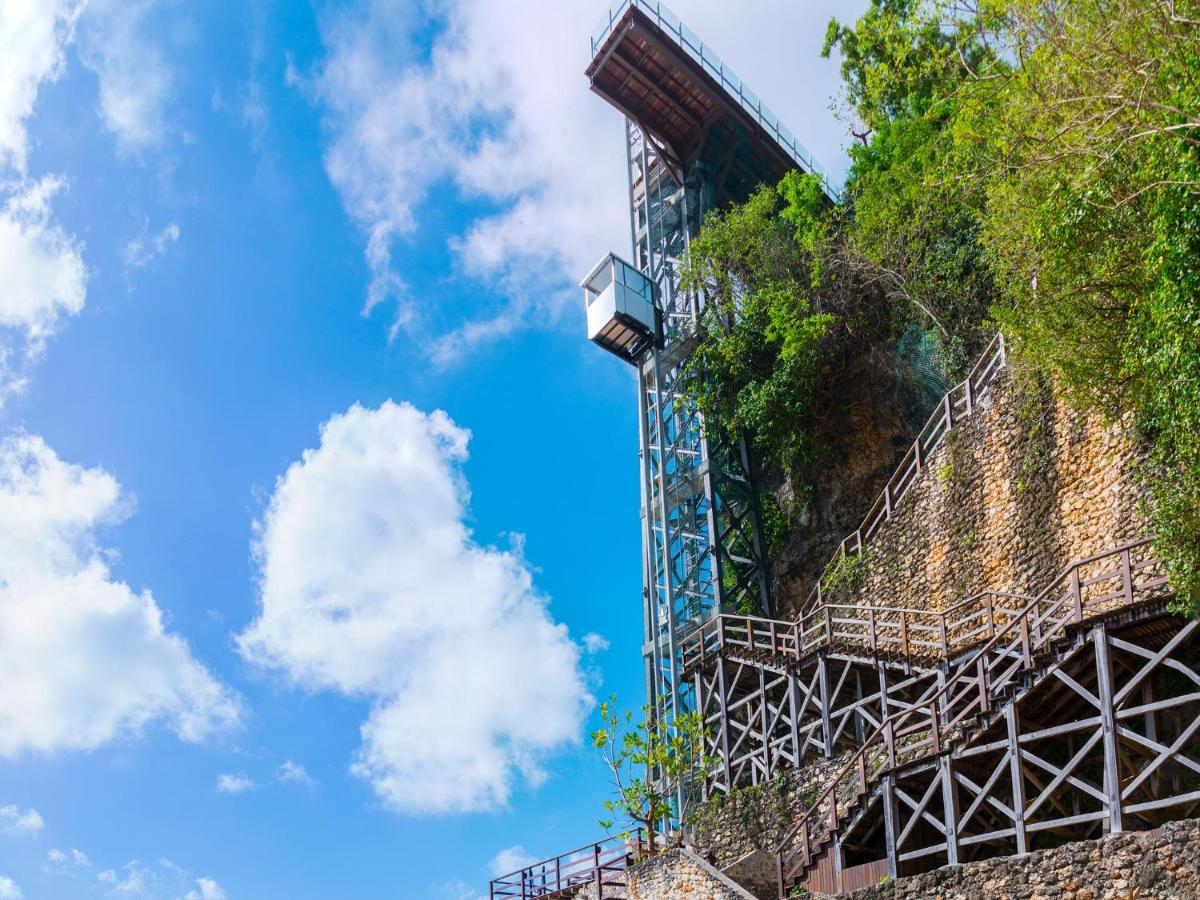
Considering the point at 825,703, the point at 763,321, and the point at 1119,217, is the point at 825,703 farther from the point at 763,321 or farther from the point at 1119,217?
the point at 763,321

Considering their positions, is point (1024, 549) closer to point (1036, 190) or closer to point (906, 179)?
point (1036, 190)

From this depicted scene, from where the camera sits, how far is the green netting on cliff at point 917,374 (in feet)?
93.4

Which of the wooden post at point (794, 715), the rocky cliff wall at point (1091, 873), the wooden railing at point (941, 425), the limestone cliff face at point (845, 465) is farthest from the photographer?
the limestone cliff face at point (845, 465)

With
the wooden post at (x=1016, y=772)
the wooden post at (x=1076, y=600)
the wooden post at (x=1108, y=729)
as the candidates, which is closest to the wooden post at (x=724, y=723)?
the wooden post at (x=1016, y=772)

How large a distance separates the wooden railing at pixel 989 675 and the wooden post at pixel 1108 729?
557 mm

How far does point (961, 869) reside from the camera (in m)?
14.6

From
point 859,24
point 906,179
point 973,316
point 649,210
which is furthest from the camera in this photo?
point 649,210

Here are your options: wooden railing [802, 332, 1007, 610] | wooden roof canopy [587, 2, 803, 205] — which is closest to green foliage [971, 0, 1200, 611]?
wooden railing [802, 332, 1007, 610]

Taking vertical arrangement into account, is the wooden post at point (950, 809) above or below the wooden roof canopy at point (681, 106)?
below

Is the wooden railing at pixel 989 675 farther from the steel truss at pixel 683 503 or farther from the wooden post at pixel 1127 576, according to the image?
the steel truss at pixel 683 503

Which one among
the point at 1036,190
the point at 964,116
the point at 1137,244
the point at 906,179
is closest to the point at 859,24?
the point at 964,116

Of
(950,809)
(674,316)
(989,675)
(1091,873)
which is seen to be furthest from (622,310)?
(1091,873)

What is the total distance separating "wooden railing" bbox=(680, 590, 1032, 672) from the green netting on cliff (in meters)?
6.62

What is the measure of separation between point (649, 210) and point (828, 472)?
40.4 feet
